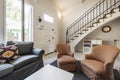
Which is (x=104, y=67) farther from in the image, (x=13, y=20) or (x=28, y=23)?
(x=28, y=23)

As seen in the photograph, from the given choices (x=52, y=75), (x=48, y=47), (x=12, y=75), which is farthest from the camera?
(x=48, y=47)

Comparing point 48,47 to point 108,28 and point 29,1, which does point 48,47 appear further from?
point 108,28

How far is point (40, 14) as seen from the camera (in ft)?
17.4

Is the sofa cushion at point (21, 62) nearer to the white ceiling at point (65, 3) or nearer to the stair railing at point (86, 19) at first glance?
the stair railing at point (86, 19)

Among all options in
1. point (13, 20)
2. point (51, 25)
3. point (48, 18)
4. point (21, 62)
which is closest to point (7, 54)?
point (21, 62)

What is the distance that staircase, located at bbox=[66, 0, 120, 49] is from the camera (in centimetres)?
634

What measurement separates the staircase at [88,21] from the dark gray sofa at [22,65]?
12.9 ft

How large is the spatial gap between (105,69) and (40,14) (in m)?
3.86

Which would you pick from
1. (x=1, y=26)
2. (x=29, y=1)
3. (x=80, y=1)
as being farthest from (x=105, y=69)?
(x=80, y=1)

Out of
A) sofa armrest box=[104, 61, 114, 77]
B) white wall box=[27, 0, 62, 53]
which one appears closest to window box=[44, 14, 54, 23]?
white wall box=[27, 0, 62, 53]

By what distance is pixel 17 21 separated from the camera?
13.5 feet

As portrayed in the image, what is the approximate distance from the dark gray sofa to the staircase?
394 centimetres

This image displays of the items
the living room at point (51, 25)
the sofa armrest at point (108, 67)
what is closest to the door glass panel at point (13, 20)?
the living room at point (51, 25)

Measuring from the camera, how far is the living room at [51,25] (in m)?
3.77
